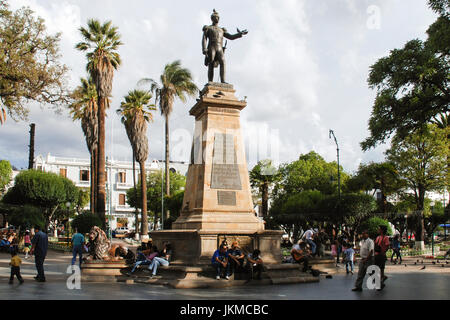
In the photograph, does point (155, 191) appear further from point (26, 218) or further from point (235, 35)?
point (235, 35)

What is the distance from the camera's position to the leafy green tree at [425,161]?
1335 inches

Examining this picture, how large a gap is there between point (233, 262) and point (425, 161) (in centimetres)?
2814

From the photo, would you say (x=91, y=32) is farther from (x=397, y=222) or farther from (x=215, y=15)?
(x=397, y=222)

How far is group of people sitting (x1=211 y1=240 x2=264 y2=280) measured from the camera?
11.6 meters

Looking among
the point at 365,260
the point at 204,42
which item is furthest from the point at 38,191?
the point at 365,260

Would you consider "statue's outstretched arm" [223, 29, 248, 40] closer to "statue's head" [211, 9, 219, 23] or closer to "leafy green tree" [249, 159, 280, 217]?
"statue's head" [211, 9, 219, 23]

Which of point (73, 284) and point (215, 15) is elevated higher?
point (215, 15)

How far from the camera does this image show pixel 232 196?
14109mm

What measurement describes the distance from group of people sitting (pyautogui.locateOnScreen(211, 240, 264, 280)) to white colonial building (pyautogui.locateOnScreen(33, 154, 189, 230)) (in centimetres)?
5299

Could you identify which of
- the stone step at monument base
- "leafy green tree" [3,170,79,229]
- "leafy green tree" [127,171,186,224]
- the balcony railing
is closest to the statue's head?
the stone step at monument base

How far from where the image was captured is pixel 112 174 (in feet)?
228

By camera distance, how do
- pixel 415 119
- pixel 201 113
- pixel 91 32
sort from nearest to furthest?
pixel 201 113 → pixel 415 119 → pixel 91 32
